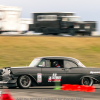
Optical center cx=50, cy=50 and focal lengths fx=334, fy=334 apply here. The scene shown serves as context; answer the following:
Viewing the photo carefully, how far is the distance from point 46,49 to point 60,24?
8205mm

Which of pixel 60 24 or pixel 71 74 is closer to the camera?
pixel 71 74

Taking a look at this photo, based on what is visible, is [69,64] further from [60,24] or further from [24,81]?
[60,24]

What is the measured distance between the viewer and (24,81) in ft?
43.0

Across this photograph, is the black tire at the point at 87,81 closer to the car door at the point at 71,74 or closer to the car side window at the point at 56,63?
the car door at the point at 71,74

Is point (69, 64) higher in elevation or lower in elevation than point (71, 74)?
higher

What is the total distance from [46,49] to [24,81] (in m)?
16.4

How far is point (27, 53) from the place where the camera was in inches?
1106

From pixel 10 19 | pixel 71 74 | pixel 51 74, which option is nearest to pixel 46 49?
pixel 10 19

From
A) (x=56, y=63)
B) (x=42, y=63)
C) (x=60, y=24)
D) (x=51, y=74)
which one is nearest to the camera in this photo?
(x=51, y=74)

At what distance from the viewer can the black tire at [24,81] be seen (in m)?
13.0

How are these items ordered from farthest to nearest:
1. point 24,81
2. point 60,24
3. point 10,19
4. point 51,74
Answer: point 10,19, point 60,24, point 51,74, point 24,81

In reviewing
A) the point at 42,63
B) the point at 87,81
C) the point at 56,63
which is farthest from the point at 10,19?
the point at 87,81

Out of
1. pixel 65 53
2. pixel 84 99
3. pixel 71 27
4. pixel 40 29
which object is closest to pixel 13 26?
pixel 40 29

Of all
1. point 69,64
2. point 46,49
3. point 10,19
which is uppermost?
point 10,19
